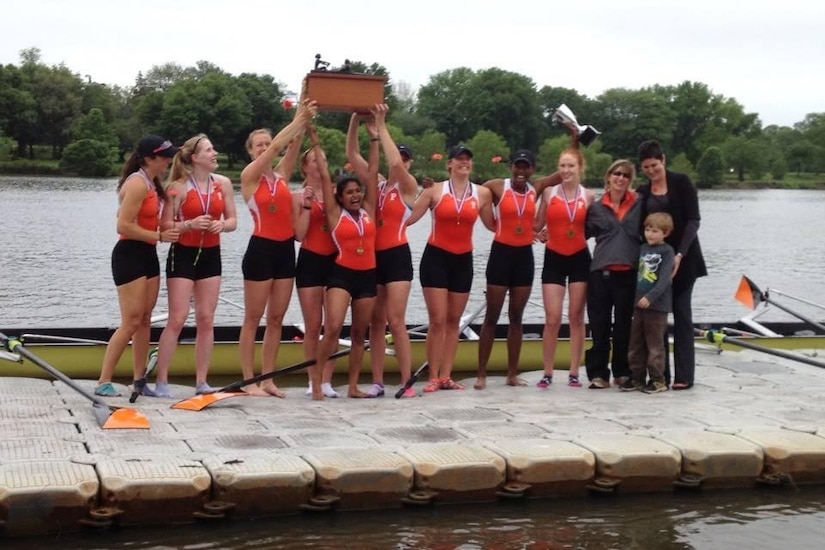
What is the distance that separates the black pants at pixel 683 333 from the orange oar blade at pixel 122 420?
→ 4.48m

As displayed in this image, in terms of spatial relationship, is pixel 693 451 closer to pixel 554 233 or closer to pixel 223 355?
pixel 554 233

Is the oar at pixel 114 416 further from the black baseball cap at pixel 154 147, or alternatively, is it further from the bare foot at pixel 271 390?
the black baseball cap at pixel 154 147

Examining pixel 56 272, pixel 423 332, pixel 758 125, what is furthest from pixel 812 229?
pixel 758 125

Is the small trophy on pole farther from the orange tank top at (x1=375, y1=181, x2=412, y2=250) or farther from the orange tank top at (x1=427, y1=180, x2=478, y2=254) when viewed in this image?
the orange tank top at (x1=375, y1=181, x2=412, y2=250)

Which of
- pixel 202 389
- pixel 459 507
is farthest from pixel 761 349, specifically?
pixel 202 389

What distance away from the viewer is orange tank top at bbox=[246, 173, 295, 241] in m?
8.62

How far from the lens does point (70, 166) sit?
74438 mm

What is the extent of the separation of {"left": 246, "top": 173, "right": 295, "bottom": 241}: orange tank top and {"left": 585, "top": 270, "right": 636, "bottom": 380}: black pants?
2643 millimetres

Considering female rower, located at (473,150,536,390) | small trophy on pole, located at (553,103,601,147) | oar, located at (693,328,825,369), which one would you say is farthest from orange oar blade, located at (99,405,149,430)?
oar, located at (693,328,825,369)

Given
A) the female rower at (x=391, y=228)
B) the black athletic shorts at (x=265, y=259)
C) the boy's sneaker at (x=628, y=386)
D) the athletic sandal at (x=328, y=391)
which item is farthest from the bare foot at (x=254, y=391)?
the boy's sneaker at (x=628, y=386)

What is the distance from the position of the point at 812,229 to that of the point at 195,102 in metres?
46.4

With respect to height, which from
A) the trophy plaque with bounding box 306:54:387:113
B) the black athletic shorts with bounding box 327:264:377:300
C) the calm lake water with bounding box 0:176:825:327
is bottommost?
the calm lake water with bounding box 0:176:825:327

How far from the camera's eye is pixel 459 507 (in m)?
6.88

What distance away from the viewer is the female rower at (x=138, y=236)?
8.16 m
